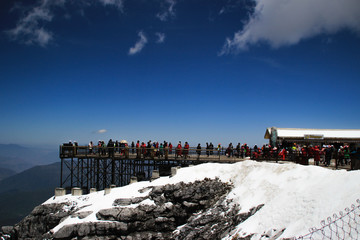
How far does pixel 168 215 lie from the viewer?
16.5 meters

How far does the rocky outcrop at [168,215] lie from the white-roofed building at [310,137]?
1536 cm

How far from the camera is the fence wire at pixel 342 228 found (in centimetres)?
811

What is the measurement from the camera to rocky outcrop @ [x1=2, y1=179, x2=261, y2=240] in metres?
14.7

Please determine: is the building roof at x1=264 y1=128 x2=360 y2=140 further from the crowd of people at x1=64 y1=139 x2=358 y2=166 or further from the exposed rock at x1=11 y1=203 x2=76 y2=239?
the exposed rock at x1=11 y1=203 x2=76 y2=239

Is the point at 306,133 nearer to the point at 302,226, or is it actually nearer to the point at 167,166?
the point at 167,166

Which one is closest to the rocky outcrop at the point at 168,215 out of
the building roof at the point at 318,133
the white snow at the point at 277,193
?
the white snow at the point at 277,193

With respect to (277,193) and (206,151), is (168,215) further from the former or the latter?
(206,151)

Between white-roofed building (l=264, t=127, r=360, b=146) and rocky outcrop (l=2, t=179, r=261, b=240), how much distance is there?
50.4 feet

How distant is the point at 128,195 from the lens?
18797 millimetres

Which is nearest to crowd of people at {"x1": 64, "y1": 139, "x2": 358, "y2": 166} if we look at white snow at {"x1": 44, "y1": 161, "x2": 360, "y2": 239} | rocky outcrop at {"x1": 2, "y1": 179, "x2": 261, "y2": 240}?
white snow at {"x1": 44, "y1": 161, "x2": 360, "y2": 239}

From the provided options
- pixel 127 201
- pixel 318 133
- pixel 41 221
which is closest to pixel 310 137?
pixel 318 133

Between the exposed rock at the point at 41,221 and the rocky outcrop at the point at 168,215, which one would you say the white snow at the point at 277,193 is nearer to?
the rocky outcrop at the point at 168,215

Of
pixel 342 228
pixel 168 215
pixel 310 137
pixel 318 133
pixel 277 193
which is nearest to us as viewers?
pixel 342 228

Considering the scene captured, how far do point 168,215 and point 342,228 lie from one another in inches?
412
